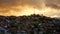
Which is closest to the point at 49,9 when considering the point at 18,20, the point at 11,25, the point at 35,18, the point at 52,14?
the point at 52,14

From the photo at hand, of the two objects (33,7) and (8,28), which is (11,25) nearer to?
(8,28)

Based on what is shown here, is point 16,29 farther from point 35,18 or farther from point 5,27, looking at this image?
point 35,18

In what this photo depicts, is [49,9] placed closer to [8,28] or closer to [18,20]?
[18,20]

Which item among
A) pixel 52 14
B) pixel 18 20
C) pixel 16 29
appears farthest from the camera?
pixel 52 14

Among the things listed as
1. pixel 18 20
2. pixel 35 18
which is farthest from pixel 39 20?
pixel 18 20

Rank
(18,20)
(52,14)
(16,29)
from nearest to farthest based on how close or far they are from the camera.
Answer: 1. (16,29)
2. (18,20)
3. (52,14)

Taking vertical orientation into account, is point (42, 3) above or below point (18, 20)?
above

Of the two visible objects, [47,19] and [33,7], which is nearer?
[47,19]

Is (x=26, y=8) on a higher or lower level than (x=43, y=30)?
higher

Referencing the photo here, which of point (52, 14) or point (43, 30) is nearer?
point (43, 30)
